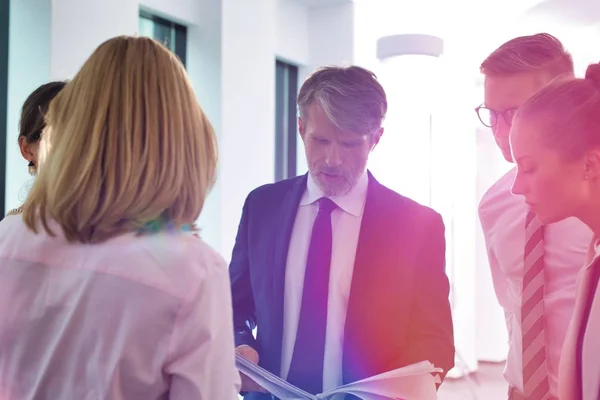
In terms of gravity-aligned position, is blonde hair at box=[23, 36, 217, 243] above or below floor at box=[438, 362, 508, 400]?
above

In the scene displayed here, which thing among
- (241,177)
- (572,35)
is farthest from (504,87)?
(572,35)

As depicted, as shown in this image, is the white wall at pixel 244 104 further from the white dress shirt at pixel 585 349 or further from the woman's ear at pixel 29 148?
the white dress shirt at pixel 585 349

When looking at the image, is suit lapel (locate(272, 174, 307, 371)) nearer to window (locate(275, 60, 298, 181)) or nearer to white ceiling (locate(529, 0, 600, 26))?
window (locate(275, 60, 298, 181))

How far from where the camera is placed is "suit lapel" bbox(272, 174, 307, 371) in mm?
1460

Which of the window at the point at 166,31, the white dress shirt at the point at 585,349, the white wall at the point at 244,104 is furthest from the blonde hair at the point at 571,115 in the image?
the window at the point at 166,31

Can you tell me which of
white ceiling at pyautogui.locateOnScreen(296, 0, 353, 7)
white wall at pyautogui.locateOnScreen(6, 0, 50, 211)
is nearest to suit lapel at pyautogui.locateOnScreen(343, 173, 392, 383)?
white wall at pyautogui.locateOnScreen(6, 0, 50, 211)

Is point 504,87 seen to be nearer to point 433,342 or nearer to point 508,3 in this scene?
point 433,342

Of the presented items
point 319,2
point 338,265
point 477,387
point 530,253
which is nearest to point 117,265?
point 338,265

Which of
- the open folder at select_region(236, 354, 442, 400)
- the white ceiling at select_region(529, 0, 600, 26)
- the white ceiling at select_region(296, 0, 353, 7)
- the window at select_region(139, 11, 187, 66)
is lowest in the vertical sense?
the open folder at select_region(236, 354, 442, 400)

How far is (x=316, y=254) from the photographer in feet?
4.91

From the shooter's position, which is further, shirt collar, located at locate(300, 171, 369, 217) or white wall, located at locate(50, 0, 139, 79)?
white wall, located at locate(50, 0, 139, 79)

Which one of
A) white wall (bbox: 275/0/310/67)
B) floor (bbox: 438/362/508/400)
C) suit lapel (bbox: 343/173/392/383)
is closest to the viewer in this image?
suit lapel (bbox: 343/173/392/383)

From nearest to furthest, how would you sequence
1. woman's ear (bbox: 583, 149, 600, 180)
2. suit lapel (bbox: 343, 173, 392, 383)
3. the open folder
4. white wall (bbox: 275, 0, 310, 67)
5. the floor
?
woman's ear (bbox: 583, 149, 600, 180)
the open folder
suit lapel (bbox: 343, 173, 392, 383)
white wall (bbox: 275, 0, 310, 67)
the floor

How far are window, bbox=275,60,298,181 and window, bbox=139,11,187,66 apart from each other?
3.73ft
